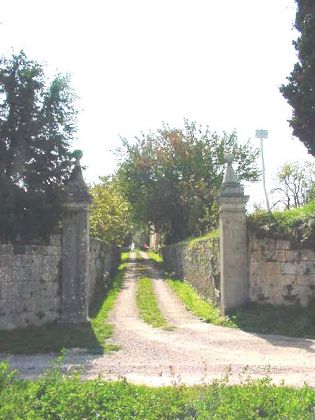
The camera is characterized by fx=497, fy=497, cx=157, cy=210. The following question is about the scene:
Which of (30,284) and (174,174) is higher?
(174,174)

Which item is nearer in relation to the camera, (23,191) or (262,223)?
(23,191)

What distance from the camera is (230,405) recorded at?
4.83m

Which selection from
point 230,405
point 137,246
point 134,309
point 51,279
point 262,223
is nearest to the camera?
point 230,405

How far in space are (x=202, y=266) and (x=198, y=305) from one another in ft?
6.37

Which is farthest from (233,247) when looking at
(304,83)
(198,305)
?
(304,83)

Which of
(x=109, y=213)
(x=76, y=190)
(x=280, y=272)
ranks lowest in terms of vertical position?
(x=280, y=272)

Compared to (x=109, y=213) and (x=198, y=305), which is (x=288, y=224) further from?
(x=109, y=213)

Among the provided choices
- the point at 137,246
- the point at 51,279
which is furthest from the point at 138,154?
the point at 137,246

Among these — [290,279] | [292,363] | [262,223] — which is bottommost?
[292,363]

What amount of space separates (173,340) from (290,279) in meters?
3.38

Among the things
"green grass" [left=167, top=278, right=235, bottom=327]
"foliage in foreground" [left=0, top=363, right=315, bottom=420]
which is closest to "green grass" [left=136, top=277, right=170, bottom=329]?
"green grass" [left=167, top=278, right=235, bottom=327]

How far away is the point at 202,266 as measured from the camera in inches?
683

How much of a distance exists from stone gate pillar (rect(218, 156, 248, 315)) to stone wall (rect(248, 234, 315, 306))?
0.69ft

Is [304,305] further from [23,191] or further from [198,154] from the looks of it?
[198,154]
